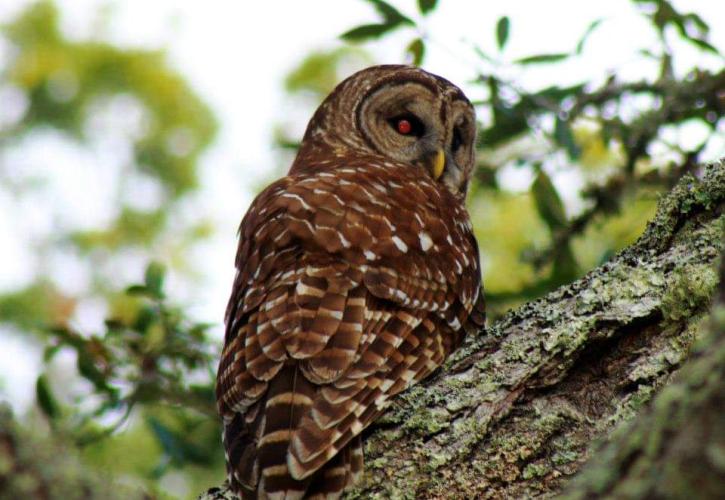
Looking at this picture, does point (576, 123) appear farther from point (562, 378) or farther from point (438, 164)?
point (562, 378)

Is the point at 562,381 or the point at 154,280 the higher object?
the point at 154,280

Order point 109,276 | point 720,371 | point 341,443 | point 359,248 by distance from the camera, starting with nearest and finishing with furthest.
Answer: point 720,371 < point 341,443 < point 359,248 < point 109,276

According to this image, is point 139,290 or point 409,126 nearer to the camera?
point 139,290

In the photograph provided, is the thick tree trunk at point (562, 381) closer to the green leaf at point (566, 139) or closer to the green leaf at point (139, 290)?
the green leaf at point (566, 139)

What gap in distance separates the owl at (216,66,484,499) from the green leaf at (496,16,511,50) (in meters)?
0.71

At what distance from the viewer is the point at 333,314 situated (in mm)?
3088

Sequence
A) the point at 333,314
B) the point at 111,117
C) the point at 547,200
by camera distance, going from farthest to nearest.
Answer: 1. the point at 111,117
2. the point at 547,200
3. the point at 333,314

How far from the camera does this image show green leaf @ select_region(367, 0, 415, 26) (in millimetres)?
4389

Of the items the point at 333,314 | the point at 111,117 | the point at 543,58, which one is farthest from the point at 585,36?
the point at 111,117

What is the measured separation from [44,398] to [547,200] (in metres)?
2.46

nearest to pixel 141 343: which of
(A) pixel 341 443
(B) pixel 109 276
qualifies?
(A) pixel 341 443

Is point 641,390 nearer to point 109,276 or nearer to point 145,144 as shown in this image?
point 109,276

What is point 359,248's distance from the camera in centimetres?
334

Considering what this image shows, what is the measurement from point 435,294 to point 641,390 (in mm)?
1021
